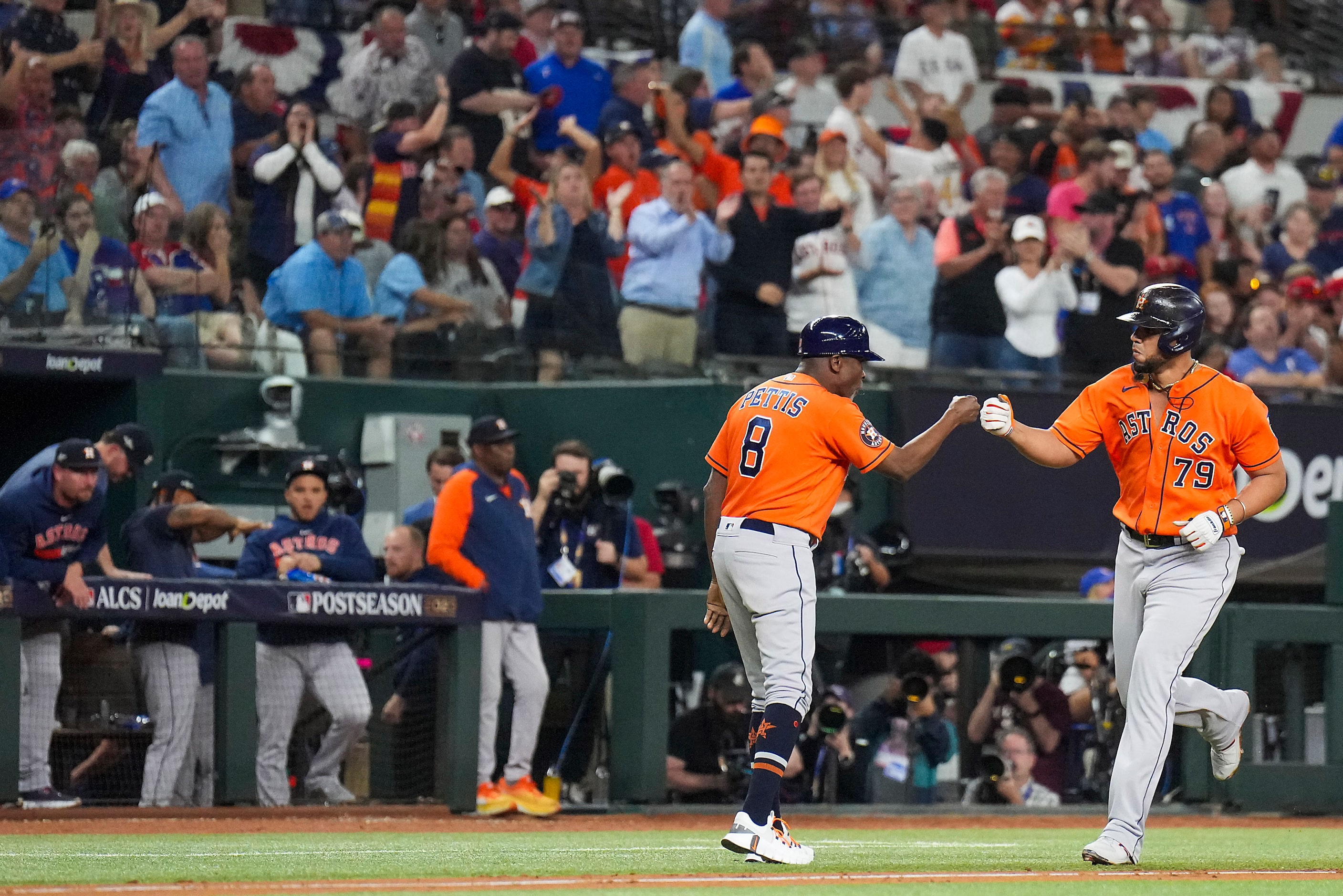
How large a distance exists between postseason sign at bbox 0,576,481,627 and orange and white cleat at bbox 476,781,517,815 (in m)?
0.86

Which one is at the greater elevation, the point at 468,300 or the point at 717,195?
the point at 717,195

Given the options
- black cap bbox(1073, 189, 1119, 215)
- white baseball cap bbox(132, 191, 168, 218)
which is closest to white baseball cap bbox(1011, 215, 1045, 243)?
black cap bbox(1073, 189, 1119, 215)

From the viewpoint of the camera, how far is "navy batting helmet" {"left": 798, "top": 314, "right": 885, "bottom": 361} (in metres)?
7.13

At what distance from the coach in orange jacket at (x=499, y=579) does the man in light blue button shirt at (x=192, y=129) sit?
245 cm

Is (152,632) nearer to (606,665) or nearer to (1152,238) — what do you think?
(606,665)

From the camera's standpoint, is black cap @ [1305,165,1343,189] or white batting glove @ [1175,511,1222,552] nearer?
white batting glove @ [1175,511,1222,552]

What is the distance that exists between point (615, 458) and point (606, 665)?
258cm

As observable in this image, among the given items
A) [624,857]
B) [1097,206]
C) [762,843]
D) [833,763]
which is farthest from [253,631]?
[1097,206]

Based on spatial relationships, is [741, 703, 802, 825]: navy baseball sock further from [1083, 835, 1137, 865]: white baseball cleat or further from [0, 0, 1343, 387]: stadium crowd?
[0, 0, 1343, 387]: stadium crowd

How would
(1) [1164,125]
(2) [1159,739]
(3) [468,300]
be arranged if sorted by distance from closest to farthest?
(2) [1159,739], (3) [468,300], (1) [1164,125]

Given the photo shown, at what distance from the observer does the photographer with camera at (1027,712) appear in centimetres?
1083

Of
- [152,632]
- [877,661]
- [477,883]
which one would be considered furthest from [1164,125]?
[477,883]

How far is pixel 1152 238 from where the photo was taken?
49.7 ft

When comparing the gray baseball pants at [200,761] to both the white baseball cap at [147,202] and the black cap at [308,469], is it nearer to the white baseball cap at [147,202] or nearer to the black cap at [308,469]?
the black cap at [308,469]
